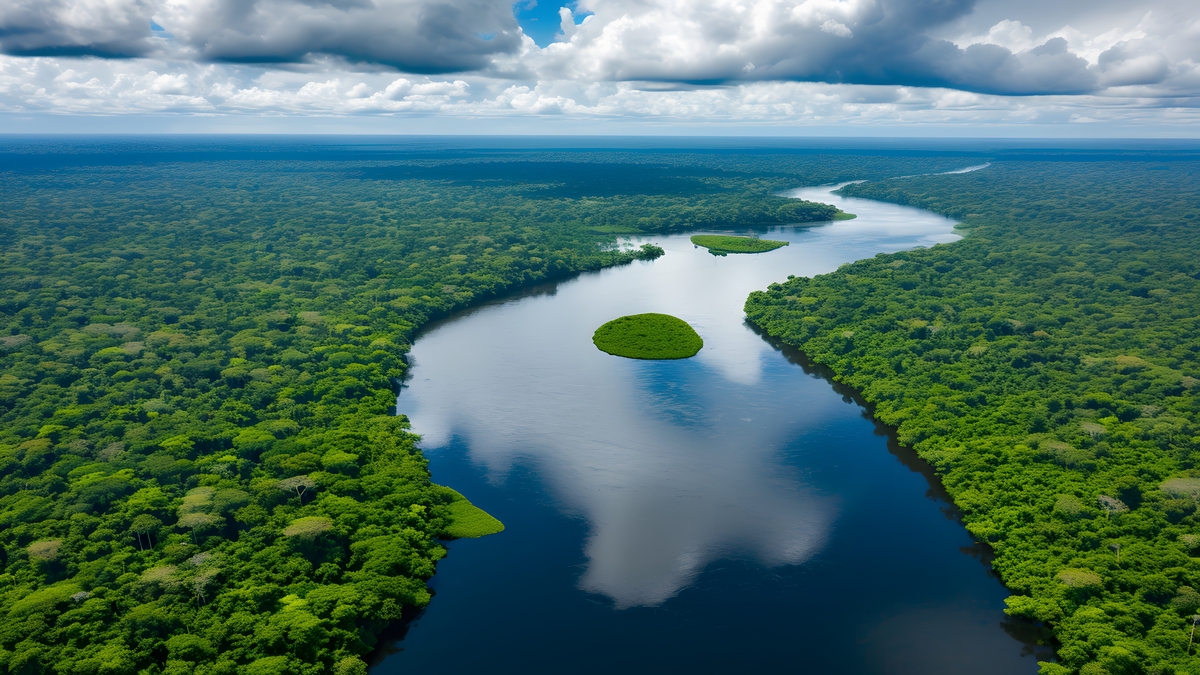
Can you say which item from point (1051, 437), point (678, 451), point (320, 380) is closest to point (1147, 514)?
point (1051, 437)

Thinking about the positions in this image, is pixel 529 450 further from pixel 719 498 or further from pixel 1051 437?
pixel 1051 437

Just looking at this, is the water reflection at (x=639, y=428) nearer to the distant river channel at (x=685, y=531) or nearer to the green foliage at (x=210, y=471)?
the distant river channel at (x=685, y=531)

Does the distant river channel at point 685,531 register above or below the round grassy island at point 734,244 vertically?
below

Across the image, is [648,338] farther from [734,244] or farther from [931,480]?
[734,244]

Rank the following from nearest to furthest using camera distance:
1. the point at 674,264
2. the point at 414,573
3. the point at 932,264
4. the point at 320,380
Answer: the point at 414,573 → the point at 320,380 → the point at 932,264 → the point at 674,264

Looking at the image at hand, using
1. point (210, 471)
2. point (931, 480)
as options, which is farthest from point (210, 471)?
point (931, 480)

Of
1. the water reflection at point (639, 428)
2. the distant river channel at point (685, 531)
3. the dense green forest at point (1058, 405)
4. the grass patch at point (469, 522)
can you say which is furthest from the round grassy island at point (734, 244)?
the grass patch at point (469, 522)

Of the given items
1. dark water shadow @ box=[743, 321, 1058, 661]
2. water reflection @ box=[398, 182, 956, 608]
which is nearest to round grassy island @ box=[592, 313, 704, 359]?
water reflection @ box=[398, 182, 956, 608]
